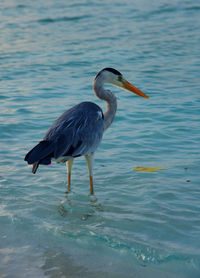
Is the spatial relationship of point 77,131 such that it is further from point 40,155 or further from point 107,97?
point 107,97

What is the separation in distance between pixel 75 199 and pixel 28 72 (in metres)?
7.29

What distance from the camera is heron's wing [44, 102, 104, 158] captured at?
5.39 metres

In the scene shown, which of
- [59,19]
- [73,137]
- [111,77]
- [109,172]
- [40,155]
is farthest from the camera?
[59,19]

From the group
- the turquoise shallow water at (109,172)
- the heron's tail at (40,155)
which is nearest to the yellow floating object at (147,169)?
the turquoise shallow water at (109,172)

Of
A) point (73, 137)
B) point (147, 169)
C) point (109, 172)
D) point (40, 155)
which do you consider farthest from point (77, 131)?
point (147, 169)

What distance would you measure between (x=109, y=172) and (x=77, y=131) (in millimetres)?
920

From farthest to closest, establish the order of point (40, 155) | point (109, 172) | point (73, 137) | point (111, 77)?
1. point (111, 77)
2. point (109, 172)
3. point (73, 137)
4. point (40, 155)

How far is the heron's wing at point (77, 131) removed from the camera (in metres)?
5.39

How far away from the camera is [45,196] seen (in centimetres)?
556

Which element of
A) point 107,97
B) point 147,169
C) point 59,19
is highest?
point 59,19

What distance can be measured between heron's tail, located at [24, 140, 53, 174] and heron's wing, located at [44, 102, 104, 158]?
3.1 inches

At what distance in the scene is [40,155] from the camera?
5.07 meters

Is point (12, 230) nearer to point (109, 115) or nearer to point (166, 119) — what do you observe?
point (109, 115)

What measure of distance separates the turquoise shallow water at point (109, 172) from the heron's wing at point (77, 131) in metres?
0.56
